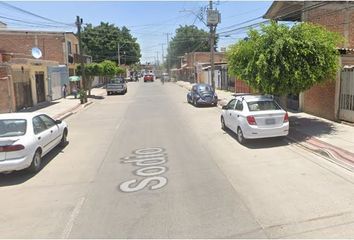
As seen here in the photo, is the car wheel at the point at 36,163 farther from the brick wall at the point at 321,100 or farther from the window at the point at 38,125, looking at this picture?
the brick wall at the point at 321,100

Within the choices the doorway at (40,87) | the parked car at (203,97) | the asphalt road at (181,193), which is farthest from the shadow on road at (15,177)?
the doorway at (40,87)

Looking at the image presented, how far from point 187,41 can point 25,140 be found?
91903mm

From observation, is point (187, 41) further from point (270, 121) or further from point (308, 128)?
point (270, 121)

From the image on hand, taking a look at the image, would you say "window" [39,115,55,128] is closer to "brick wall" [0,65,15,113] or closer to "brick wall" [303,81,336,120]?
"brick wall" [303,81,336,120]

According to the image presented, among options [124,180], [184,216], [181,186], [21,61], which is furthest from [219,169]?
[21,61]

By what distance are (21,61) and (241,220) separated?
859 inches

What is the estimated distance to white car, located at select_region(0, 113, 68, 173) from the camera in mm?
8117

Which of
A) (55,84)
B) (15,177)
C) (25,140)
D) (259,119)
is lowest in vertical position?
(15,177)

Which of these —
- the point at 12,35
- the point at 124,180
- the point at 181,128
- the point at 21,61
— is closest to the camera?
the point at 124,180

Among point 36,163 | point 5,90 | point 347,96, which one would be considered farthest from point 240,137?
point 5,90

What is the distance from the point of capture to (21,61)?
2348 centimetres

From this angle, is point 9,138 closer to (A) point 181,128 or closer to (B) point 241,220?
(B) point 241,220

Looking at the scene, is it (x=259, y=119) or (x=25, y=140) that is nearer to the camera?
(x=25, y=140)

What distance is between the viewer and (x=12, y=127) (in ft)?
29.8
